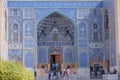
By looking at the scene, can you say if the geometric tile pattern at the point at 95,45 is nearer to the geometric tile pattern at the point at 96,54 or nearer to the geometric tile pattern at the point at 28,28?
the geometric tile pattern at the point at 96,54

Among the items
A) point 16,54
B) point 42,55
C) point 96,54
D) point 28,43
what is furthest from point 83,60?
point 16,54

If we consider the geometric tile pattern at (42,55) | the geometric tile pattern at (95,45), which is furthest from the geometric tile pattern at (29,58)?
the geometric tile pattern at (95,45)

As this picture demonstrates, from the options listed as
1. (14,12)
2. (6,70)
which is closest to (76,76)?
(14,12)

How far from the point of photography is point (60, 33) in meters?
32.4

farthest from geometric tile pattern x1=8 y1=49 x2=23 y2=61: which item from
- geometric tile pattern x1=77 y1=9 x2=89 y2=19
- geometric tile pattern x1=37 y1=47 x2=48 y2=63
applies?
geometric tile pattern x1=77 y1=9 x2=89 y2=19

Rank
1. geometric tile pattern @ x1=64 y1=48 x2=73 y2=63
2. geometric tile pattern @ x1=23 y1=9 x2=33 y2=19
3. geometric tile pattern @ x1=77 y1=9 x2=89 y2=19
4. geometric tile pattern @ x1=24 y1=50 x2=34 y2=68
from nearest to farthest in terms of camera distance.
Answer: geometric tile pattern @ x1=24 y1=50 x2=34 y2=68 < geometric tile pattern @ x1=23 y1=9 x2=33 y2=19 < geometric tile pattern @ x1=77 y1=9 x2=89 y2=19 < geometric tile pattern @ x1=64 y1=48 x2=73 y2=63

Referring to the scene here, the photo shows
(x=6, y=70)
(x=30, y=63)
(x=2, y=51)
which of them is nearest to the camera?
(x=6, y=70)

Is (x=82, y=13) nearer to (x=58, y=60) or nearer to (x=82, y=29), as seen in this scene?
(x=82, y=29)

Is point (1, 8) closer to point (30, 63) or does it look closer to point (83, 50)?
point (30, 63)

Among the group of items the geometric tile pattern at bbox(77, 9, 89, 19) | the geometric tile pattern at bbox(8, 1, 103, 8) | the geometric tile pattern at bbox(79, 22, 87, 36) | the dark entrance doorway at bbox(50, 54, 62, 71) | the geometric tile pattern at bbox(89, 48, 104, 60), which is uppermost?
the geometric tile pattern at bbox(8, 1, 103, 8)

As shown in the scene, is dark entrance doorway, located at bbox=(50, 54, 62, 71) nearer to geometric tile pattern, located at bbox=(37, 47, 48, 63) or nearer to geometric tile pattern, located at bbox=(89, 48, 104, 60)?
geometric tile pattern, located at bbox=(37, 47, 48, 63)

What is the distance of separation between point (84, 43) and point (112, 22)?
3.83 metres

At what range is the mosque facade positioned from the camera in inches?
1219

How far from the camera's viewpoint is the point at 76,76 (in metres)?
29.8
